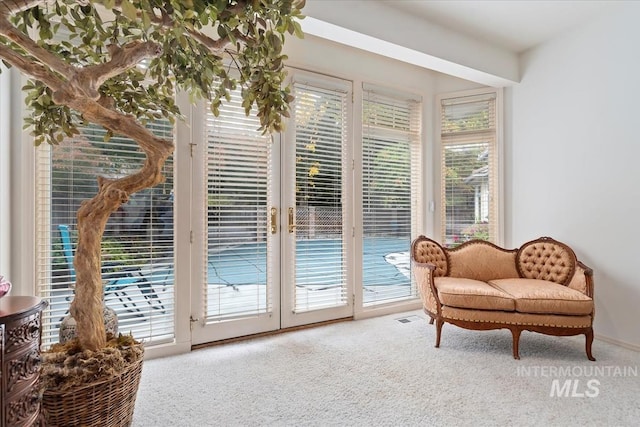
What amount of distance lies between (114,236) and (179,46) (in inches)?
66.8

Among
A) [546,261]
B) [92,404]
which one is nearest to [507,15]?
[546,261]

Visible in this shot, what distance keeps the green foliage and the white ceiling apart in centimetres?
192

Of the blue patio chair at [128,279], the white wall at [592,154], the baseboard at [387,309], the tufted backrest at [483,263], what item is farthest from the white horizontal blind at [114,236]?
the white wall at [592,154]

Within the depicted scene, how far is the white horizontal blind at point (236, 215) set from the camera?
116 inches

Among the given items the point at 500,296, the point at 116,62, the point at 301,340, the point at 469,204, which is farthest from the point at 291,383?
the point at 469,204

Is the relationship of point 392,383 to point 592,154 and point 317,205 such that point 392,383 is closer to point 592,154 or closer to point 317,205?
point 317,205

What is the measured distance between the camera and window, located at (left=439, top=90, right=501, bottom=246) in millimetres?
3977

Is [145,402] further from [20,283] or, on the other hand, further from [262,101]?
[262,101]

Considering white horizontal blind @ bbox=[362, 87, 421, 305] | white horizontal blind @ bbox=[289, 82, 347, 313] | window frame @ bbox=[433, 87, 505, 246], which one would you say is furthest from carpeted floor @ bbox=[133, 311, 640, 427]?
window frame @ bbox=[433, 87, 505, 246]

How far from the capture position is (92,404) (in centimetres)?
144

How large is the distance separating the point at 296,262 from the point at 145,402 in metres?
1.65

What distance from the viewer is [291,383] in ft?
7.40

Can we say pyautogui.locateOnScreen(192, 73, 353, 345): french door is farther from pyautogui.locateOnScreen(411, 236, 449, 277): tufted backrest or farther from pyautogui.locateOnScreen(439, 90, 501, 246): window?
pyautogui.locateOnScreen(439, 90, 501, 246): window

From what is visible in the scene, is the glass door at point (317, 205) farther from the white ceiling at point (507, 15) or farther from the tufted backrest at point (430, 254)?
the white ceiling at point (507, 15)
